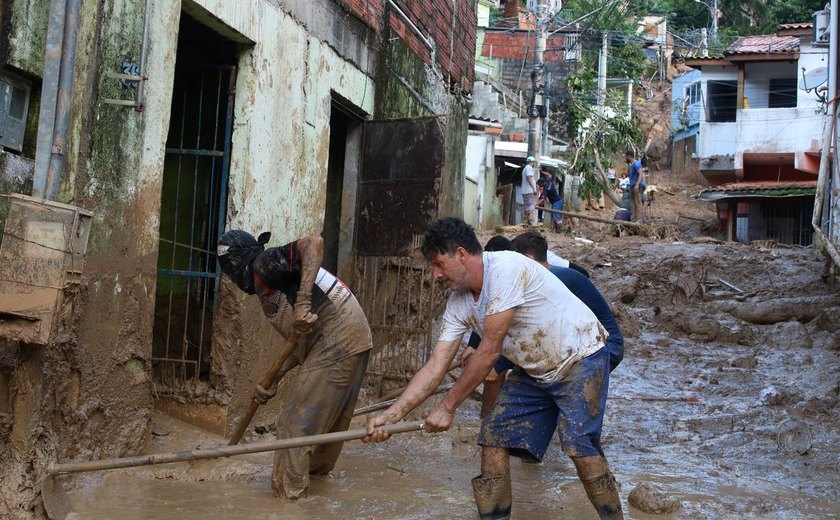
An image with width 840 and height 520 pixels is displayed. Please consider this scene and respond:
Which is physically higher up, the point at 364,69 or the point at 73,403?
the point at 364,69

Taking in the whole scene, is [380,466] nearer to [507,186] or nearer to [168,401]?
[168,401]

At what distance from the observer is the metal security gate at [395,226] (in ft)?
27.0

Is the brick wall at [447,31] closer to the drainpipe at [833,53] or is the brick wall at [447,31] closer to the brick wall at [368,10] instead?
the brick wall at [368,10]

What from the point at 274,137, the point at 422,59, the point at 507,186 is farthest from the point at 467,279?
the point at 507,186

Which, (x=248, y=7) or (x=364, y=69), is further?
(x=364, y=69)

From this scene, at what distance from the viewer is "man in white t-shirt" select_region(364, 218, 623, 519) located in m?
4.05

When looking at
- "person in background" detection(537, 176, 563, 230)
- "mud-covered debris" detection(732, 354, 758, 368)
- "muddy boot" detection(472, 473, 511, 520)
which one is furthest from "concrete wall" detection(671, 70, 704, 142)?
"muddy boot" detection(472, 473, 511, 520)

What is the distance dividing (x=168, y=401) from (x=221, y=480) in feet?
4.68

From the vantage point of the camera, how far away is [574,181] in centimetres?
2934

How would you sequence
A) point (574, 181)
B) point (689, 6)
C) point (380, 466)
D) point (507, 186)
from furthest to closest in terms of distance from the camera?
point (689, 6) < point (574, 181) < point (507, 186) < point (380, 466)

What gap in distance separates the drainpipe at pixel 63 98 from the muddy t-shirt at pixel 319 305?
115 cm

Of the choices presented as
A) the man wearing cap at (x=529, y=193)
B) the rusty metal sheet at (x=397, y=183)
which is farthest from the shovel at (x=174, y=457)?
the man wearing cap at (x=529, y=193)

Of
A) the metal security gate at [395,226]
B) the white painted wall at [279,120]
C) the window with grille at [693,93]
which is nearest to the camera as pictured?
the white painted wall at [279,120]

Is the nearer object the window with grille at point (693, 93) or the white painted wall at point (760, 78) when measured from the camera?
the white painted wall at point (760, 78)
